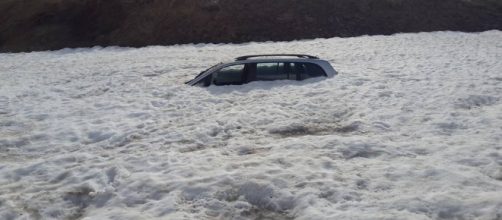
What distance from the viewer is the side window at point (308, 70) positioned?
49.1 ft

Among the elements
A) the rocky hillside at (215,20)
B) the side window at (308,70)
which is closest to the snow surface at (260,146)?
the side window at (308,70)

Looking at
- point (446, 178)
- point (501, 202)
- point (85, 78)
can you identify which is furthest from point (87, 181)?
point (85, 78)

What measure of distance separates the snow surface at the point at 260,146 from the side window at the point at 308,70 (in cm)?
32

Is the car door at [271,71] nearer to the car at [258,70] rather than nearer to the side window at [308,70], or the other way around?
the car at [258,70]

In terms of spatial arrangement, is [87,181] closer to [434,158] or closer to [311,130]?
[311,130]

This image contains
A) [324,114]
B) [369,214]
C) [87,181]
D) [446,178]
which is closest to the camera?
[369,214]

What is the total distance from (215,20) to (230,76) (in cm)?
1574

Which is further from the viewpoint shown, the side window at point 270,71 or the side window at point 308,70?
the side window at point 308,70

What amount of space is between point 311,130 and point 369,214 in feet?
14.2

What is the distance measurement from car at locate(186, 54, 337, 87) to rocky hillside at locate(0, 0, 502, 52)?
1379cm

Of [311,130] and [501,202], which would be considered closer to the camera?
[501,202]

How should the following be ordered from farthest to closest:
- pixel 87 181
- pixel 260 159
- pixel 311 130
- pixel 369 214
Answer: pixel 311 130 → pixel 260 159 → pixel 87 181 → pixel 369 214

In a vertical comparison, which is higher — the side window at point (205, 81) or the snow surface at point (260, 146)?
the side window at point (205, 81)

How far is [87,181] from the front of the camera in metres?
8.23
